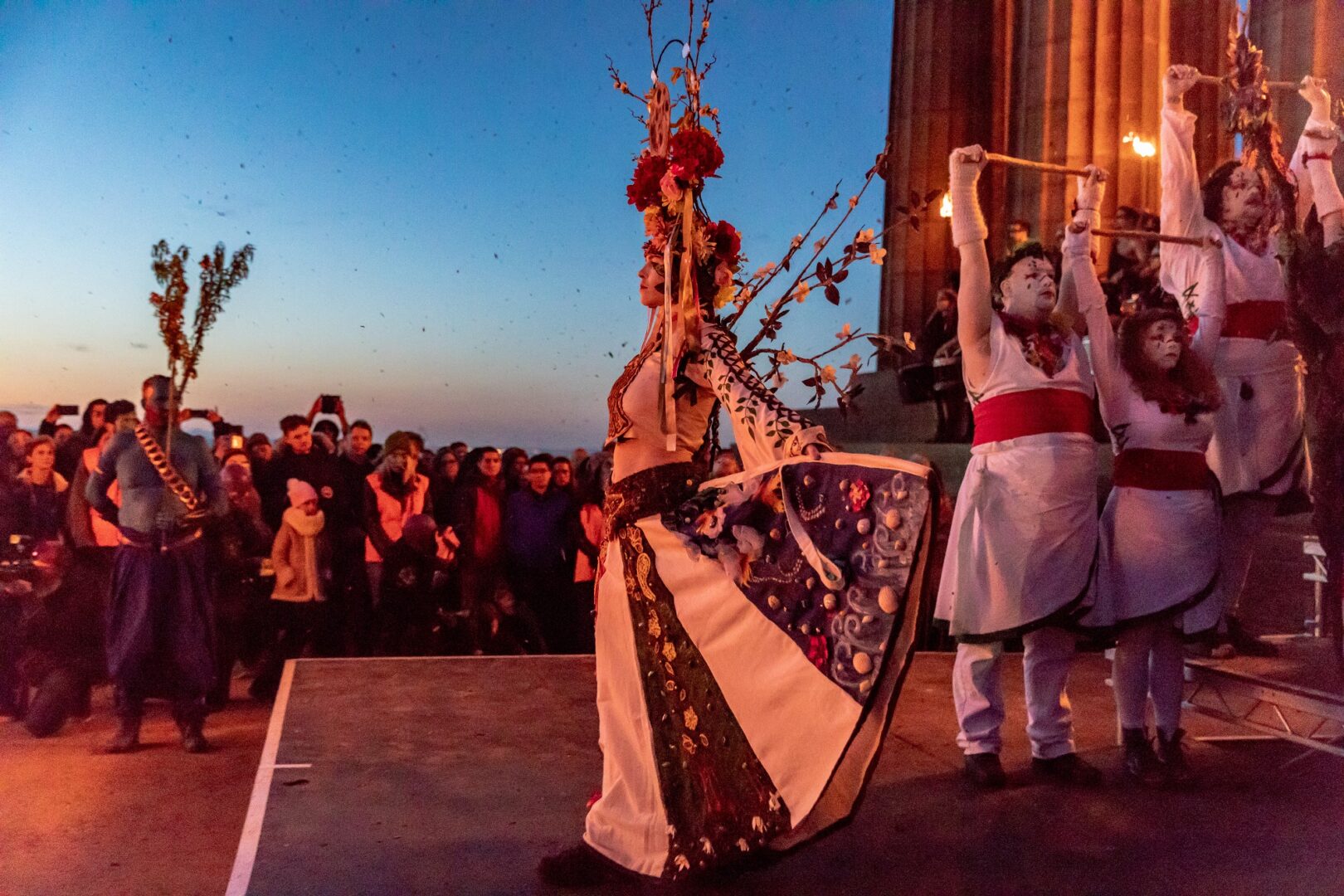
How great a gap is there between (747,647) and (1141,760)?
1673 millimetres

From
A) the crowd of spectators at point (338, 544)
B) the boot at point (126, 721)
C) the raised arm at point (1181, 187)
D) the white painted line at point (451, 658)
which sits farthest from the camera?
the white painted line at point (451, 658)

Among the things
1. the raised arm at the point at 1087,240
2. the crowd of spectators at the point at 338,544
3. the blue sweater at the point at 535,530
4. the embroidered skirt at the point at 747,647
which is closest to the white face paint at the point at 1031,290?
the raised arm at the point at 1087,240

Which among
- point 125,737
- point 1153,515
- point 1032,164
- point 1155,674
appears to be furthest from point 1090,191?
point 125,737

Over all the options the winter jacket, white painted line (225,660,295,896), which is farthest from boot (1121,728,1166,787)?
the winter jacket

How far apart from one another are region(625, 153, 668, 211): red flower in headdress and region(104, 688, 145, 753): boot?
128 inches

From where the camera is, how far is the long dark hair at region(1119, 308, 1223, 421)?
137 inches

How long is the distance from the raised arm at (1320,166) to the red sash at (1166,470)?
3.06 ft

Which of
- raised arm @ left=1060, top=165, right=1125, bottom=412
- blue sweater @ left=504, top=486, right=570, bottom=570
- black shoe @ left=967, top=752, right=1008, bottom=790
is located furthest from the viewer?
blue sweater @ left=504, top=486, right=570, bottom=570

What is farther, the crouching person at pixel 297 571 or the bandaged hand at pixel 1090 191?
the crouching person at pixel 297 571

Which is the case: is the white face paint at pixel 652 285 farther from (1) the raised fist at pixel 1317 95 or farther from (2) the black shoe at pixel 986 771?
(1) the raised fist at pixel 1317 95

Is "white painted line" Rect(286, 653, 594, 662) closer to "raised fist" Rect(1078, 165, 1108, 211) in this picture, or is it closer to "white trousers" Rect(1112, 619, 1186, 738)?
"white trousers" Rect(1112, 619, 1186, 738)

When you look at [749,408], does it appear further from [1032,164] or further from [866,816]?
[1032,164]

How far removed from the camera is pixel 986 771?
336cm

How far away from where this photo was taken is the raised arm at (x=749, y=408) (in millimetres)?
2389
